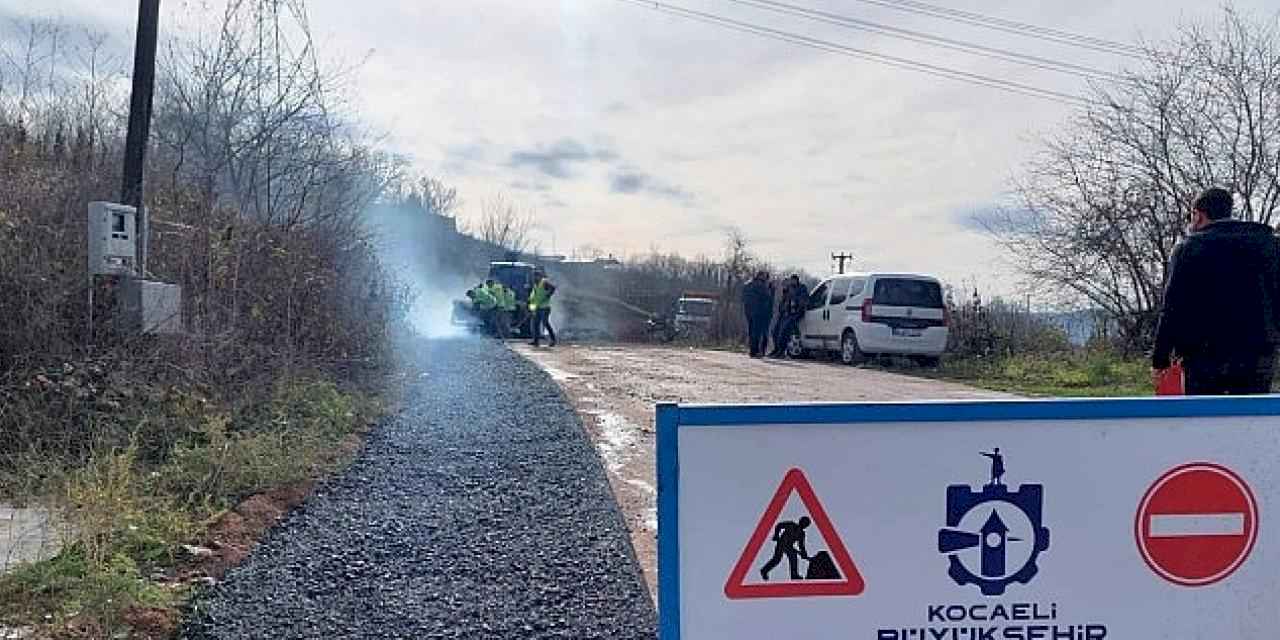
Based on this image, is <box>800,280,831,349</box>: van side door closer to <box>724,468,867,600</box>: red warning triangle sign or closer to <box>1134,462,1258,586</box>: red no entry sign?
<box>1134,462,1258,586</box>: red no entry sign

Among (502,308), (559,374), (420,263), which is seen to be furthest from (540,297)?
(559,374)

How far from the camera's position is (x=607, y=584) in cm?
521

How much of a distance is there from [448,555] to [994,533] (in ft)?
11.1

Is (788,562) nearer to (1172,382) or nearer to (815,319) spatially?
(1172,382)

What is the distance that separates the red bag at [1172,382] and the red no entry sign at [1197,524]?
135 inches

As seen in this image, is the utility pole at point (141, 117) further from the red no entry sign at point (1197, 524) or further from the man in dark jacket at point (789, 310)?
the man in dark jacket at point (789, 310)

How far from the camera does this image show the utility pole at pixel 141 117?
31.8 ft

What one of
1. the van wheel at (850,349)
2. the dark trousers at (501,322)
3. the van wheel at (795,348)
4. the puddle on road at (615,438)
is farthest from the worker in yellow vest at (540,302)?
the puddle on road at (615,438)

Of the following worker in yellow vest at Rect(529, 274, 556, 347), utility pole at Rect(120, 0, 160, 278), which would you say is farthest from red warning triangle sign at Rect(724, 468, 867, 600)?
worker in yellow vest at Rect(529, 274, 556, 347)

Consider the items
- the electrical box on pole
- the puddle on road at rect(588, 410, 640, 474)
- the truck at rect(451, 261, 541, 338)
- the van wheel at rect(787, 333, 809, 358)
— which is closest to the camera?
the electrical box on pole

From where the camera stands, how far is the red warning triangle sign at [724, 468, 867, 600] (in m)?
A: 2.84

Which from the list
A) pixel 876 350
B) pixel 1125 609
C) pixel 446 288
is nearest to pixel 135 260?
pixel 1125 609

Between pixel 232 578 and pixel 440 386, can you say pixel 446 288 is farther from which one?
pixel 232 578

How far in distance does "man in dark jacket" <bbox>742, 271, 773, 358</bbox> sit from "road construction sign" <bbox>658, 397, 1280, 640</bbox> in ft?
65.0
